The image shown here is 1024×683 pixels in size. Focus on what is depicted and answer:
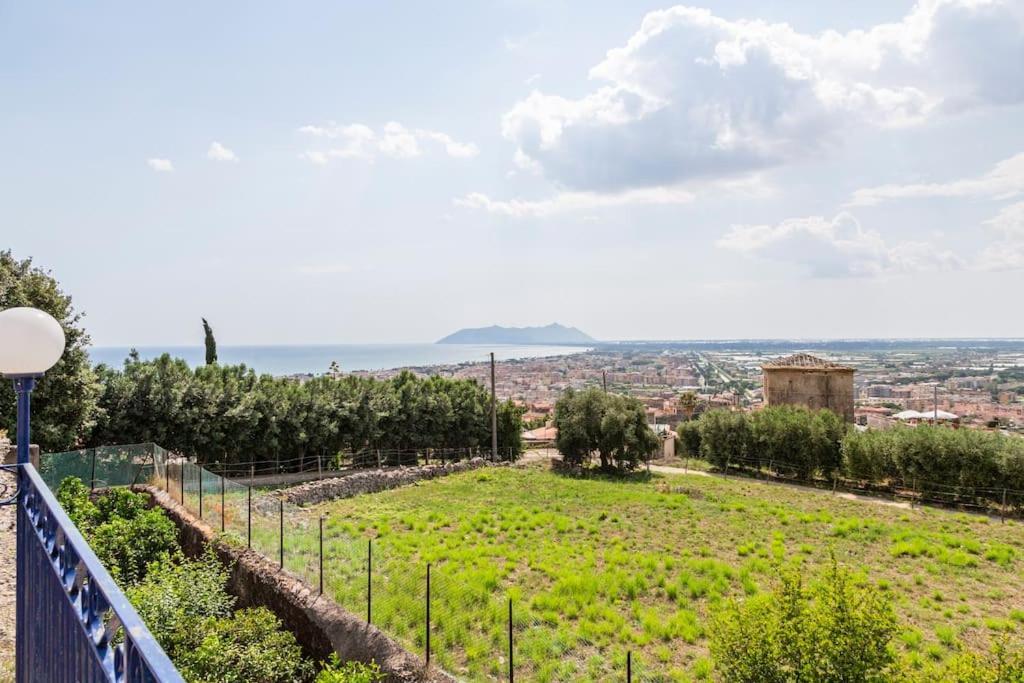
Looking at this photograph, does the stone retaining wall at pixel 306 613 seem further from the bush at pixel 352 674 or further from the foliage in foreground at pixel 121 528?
the foliage in foreground at pixel 121 528

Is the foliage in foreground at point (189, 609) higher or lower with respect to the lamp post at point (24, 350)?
lower

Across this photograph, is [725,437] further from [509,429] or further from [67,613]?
[67,613]

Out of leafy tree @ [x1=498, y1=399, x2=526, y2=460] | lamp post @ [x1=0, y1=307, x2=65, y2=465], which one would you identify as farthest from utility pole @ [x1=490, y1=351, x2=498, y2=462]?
lamp post @ [x1=0, y1=307, x2=65, y2=465]

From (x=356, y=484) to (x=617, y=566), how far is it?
13.4 metres

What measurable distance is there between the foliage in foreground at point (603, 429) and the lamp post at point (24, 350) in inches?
1052

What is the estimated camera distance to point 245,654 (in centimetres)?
789

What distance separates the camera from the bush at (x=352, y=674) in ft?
22.0

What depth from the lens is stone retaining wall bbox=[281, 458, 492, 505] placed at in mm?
20766

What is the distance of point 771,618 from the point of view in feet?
18.7

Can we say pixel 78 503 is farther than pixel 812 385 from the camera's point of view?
No

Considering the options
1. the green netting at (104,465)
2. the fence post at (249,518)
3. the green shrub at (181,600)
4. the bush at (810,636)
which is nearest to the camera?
the bush at (810,636)

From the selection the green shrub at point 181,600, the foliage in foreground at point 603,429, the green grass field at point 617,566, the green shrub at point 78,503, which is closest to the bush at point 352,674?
the green grass field at point 617,566

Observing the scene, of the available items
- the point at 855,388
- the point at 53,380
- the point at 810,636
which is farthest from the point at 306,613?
the point at 855,388

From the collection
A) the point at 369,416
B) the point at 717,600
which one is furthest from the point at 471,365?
the point at 717,600
